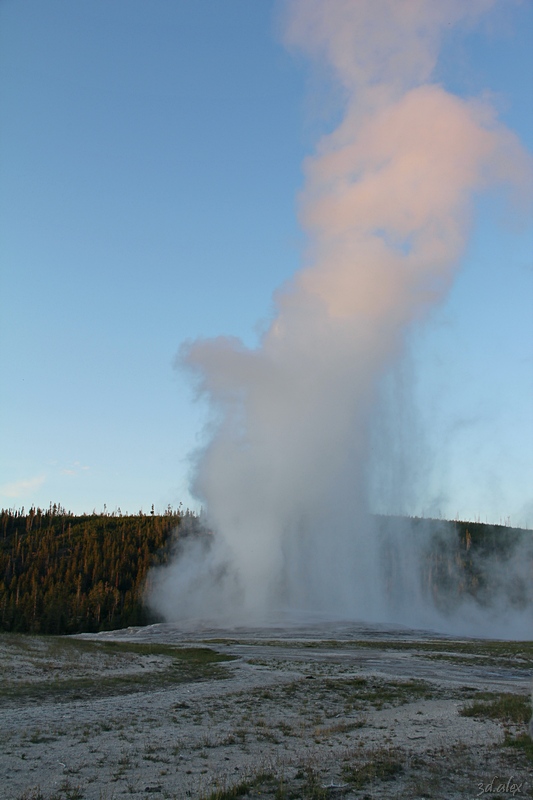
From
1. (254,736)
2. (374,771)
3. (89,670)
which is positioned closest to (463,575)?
(89,670)

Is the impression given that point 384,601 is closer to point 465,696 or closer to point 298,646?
point 298,646

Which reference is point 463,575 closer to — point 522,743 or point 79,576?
point 79,576

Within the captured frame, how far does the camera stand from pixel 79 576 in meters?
137

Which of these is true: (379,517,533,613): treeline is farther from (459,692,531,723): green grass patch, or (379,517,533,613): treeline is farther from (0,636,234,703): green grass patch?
(459,692,531,723): green grass patch

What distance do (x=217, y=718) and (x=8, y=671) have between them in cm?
1606

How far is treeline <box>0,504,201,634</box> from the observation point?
372 feet

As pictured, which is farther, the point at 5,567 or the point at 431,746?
Answer: the point at 5,567

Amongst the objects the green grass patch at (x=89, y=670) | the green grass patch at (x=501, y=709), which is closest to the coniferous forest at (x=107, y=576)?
the green grass patch at (x=89, y=670)

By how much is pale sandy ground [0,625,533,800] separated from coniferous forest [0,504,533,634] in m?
81.0

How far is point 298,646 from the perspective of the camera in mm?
61844

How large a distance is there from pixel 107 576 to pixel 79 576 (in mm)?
8189

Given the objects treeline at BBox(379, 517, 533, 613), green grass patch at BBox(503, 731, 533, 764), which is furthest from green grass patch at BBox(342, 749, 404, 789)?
treeline at BBox(379, 517, 533, 613)

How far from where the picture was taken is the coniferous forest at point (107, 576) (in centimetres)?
11462

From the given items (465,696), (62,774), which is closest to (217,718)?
(62,774)
